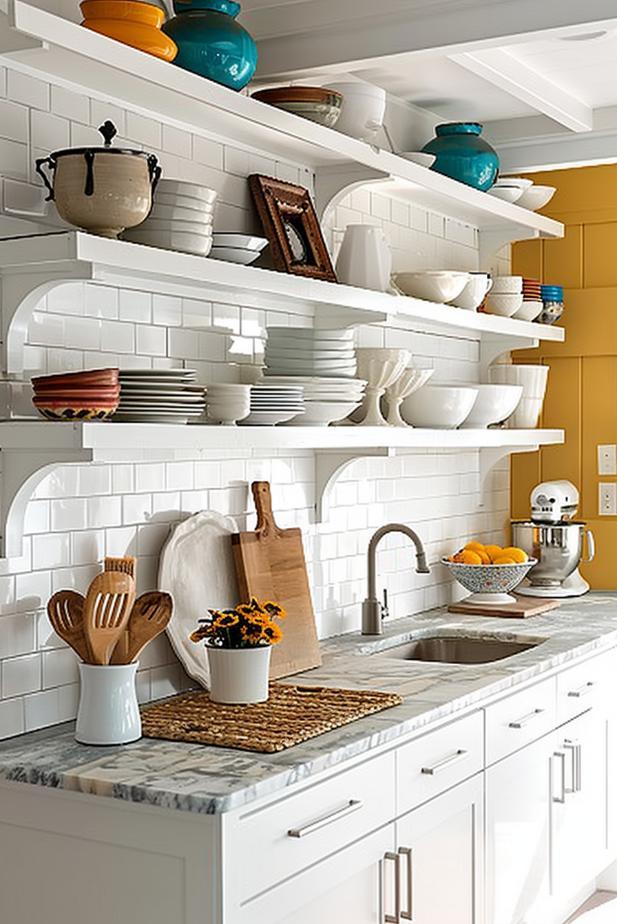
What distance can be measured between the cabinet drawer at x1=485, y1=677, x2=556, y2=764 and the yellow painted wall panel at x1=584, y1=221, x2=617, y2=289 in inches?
77.1

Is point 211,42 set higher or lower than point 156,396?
higher

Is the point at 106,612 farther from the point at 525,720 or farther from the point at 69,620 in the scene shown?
the point at 525,720

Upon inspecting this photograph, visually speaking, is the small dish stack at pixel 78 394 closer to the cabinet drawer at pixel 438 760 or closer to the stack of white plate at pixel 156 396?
the stack of white plate at pixel 156 396

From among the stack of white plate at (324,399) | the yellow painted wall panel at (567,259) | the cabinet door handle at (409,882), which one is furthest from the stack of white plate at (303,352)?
the yellow painted wall panel at (567,259)

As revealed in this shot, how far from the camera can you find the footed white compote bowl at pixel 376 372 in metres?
3.67

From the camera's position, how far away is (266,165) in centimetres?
353

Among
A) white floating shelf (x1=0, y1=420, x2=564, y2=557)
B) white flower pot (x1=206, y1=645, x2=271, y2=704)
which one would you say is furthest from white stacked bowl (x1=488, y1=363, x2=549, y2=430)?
white flower pot (x1=206, y1=645, x2=271, y2=704)

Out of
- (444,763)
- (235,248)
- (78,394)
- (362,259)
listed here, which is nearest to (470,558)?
(362,259)

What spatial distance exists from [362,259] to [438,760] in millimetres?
1327

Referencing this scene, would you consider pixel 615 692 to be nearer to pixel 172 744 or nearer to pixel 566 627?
pixel 566 627

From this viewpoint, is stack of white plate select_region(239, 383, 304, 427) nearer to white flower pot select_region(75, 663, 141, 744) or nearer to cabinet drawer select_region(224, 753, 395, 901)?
white flower pot select_region(75, 663, 141, 744)

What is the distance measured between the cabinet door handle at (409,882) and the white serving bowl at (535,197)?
8.47 feet

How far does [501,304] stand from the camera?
4.62 meters

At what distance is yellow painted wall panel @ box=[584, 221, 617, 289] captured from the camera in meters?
5.13
